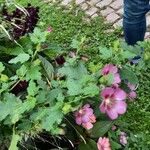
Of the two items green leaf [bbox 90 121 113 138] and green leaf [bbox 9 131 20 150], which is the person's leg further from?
green leaf [bbox 9 131 20 150]

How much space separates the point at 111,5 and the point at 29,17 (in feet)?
10.5

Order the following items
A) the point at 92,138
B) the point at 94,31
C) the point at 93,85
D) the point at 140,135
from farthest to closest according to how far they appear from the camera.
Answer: the point at 94,31 → the point at 140,135 → the point at 92,138 → the point at 93,85

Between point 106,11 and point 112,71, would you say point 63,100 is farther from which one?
point 106,11

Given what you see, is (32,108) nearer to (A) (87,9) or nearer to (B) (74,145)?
(B) (74,145)

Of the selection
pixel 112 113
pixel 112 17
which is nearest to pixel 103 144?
pixel 112 113

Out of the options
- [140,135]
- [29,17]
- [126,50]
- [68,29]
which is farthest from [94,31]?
[126,50]

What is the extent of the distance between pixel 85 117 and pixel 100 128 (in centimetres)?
13

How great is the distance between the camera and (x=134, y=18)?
395cm

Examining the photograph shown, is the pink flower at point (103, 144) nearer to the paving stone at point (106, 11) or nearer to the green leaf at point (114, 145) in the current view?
the green leaf at point (114, 145)

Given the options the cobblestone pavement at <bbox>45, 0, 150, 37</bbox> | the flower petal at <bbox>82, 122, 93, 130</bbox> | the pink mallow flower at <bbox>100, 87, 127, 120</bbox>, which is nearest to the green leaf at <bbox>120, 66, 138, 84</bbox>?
the pink mallow flower at <bbox>100, 87, 127, 120</bbox>

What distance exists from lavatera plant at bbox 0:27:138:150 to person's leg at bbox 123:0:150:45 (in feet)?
6.05

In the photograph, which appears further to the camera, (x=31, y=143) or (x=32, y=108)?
(x=31, y=143)

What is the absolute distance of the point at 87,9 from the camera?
552cm

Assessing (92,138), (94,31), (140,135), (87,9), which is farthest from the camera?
(87,9)
